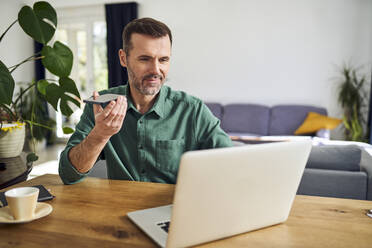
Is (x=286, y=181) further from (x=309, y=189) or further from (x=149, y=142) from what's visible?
(x=309, y=189)

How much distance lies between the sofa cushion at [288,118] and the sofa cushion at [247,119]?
0.11m

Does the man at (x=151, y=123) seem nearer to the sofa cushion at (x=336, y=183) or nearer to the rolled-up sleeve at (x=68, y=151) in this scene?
the rolled-up sleeve at (x=68, y=151)

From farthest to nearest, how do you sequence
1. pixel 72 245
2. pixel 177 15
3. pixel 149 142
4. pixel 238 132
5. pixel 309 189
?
pixel 177 15
pixel 238 132
pixel 309 189
pixel 149 142
pixel 72 245

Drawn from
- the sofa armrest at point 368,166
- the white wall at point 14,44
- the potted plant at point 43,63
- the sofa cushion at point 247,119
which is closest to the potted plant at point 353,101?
the sofa cushion at point 247,119

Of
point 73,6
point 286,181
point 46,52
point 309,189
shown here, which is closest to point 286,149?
point 286,181

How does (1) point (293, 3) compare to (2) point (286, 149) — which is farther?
(1) point (293, 3)

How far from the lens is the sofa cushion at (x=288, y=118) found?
4.46 m

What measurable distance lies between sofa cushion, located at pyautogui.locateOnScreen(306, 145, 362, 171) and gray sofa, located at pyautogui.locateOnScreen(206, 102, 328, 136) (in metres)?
2.54

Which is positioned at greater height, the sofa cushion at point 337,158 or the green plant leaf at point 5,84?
the green plant leaf at point 5,84

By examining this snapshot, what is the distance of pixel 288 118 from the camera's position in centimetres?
450

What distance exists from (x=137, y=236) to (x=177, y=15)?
491 cm

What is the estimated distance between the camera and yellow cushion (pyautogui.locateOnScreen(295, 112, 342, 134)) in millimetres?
4113

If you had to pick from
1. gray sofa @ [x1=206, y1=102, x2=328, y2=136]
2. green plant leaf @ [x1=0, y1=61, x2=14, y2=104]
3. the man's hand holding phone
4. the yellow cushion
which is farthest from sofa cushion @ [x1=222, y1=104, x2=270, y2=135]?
the man's hand holding phone

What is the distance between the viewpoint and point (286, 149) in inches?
26.6
